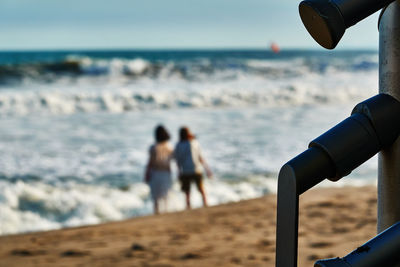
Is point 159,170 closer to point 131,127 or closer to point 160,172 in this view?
point 160,172

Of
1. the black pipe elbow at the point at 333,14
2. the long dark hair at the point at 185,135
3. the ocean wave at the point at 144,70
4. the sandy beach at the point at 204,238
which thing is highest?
the ocean wave at the point at 144,70

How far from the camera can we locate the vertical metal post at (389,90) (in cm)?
89

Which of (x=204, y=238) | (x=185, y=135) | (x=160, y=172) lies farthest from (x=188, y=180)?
(x=204, y=238)

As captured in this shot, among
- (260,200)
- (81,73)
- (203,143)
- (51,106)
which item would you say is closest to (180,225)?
(260,200)

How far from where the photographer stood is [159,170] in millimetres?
7398

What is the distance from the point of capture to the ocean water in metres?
7.84

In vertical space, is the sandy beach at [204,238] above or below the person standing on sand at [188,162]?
below

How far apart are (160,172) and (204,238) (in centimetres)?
230

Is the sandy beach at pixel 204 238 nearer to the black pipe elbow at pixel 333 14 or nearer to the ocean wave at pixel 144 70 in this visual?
the black pipe elbow at pixel 333 14

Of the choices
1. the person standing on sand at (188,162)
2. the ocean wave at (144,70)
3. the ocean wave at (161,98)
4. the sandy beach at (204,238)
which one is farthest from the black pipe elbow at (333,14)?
the ocean wave at (144,70)

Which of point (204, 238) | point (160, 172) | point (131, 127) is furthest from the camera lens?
point (131, 127)

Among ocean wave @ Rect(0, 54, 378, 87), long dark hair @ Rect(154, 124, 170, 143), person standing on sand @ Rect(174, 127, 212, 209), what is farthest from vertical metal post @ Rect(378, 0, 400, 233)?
ocean wave @ Rect(0, 54, 378, 87)

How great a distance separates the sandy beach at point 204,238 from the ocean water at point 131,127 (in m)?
1.37

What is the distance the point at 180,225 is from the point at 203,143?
246 inches
